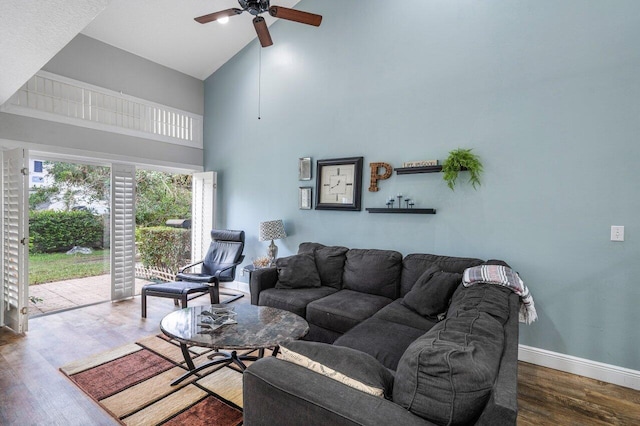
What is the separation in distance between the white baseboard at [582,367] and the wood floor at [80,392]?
0.06m

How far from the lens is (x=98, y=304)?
4281 mm

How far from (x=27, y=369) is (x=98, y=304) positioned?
1.75 metres

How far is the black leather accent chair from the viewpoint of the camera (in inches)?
145

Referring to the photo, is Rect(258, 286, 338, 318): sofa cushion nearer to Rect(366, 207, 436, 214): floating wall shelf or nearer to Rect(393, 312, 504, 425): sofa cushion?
Rect(366, 207, 436, 214): floating wall shelf

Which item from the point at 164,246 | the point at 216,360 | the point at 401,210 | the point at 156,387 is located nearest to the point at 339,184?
the point at 401,210

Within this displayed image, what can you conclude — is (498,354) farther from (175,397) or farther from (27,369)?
(27,369)

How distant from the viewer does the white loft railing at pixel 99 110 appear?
3688 mm

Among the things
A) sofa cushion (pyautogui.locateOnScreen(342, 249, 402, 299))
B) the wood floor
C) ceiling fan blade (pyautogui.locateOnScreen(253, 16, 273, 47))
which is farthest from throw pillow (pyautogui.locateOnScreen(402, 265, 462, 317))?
ceiling fan blade (pyautogui.locateOnScreen(253, 16, 273, 47))

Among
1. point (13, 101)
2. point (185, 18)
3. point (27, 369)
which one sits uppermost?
point (185, 18)

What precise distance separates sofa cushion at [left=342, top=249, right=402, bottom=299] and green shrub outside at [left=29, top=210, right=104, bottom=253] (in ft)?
11.3

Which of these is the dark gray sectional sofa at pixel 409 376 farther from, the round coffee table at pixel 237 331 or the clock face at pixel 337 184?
the clock face at pixel 337 184

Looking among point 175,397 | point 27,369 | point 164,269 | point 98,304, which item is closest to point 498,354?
point 175,397

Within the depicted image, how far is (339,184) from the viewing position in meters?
4.07

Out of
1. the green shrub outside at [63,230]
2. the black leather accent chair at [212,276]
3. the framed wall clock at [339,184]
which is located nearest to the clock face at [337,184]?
the framed wall clock at [339,184]
